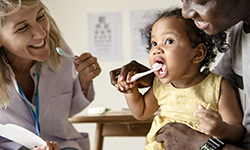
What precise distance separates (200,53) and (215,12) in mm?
283

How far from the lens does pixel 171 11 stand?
128 cm

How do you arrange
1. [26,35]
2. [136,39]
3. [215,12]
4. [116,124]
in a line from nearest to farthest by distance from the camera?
1. [215,12]
2. [26,35]
3. [116,124]
4. [136,39]

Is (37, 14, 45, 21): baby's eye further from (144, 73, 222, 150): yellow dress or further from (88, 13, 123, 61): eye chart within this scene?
(88, 13, 123, 61): eye chart

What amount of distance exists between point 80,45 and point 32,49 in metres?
2.34

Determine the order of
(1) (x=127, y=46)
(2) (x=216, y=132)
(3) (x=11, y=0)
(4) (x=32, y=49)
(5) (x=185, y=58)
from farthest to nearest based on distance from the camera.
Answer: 1. (1) (x=127, y=46)
2. (4) (x=32, y=49)
3. (3) (x=11, y=0)
4. (5) (x=185, y=58)
5. (2) (x=216, y=132)

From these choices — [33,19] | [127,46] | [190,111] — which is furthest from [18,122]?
[127,46]

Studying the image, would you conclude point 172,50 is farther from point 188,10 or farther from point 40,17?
point 40,17

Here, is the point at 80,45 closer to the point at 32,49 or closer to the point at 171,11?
the point at 32,49

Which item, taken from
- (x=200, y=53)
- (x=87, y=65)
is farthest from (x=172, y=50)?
(x=87, y=65)

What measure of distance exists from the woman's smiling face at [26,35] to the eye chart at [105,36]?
2257mm

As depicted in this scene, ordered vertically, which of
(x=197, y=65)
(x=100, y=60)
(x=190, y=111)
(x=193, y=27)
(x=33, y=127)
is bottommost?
(x=100, y=60)

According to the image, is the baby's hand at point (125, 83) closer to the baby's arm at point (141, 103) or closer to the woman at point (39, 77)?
the baby's arm at point (141, 103)

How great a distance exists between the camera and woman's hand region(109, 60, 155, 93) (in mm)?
1301

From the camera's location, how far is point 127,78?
129cm
